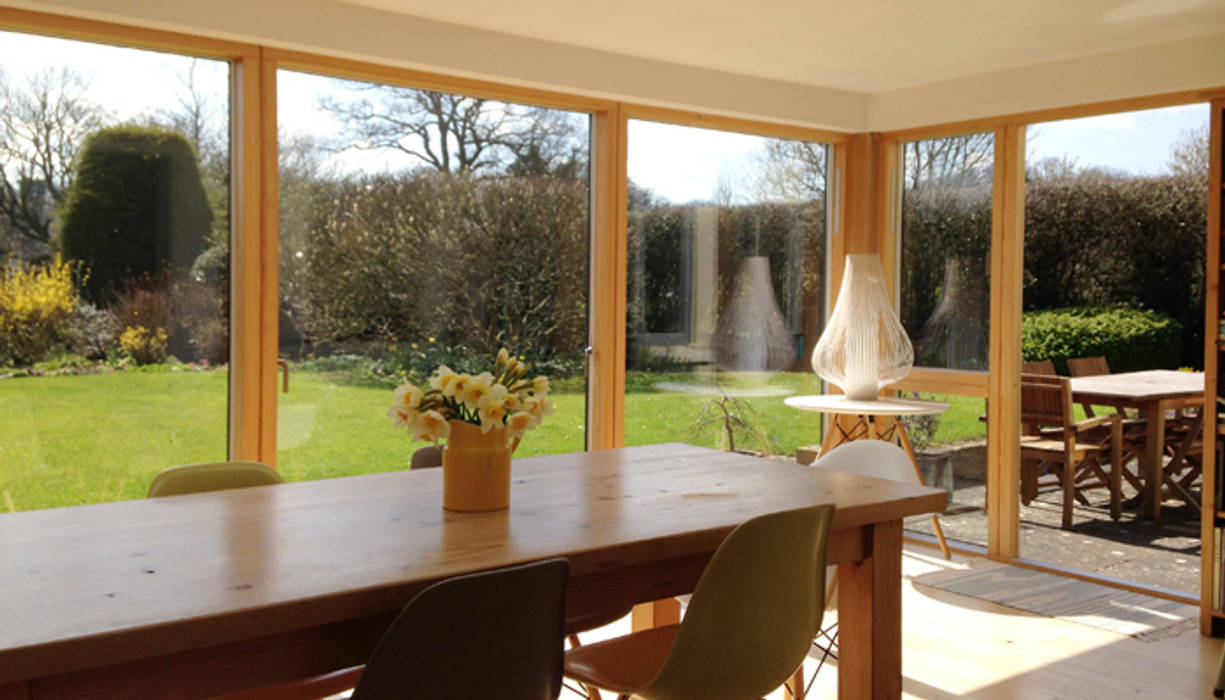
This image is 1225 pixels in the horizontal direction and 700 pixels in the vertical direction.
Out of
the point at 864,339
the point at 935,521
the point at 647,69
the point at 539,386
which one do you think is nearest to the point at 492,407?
the point at 539,386

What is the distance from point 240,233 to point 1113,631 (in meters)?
3.97

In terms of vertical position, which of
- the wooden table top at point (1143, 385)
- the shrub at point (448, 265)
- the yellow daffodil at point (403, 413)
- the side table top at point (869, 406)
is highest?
the shrub at point (448, 265)

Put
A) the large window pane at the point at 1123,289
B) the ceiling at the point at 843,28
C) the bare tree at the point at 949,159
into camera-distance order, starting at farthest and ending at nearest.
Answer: the bare tree at the point at 949,159
the large window pane at the point at 1123,289
the ceiling at the point at 843,28

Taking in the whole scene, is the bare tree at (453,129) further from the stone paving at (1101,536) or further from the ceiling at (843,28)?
the stone paving at (1101,536)

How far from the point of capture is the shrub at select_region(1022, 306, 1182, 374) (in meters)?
5.23

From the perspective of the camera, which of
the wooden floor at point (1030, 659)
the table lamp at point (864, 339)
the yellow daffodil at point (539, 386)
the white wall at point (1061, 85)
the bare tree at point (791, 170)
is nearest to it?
the yellow daffodil at point (539, 386)

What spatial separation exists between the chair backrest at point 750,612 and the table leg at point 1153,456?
348cm

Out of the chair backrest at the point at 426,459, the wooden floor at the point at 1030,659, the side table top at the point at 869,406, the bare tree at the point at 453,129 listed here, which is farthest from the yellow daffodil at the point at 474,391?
the side table top at the point at 869,406

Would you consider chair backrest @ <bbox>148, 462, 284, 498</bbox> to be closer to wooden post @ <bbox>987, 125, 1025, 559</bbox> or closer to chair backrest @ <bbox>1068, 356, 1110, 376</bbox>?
wooden post @ <bbox>987, 125, 1025, 559</bbox>

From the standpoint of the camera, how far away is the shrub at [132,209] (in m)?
3.96

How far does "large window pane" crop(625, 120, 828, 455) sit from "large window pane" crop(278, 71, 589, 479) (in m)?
0.40

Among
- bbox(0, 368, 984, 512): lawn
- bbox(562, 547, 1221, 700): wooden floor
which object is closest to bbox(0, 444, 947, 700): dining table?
bbox(562, 547, 1221, 700): wooden floor

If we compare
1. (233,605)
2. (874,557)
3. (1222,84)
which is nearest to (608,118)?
(1222,84)

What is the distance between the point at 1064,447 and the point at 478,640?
4.49 metres
